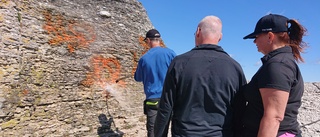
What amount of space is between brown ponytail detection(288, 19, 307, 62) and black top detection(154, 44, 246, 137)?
0.44 meters

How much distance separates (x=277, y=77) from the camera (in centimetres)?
153

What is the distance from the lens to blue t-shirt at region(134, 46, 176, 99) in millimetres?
3482

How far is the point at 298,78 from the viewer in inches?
65.7

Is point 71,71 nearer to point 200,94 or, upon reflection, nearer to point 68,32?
point 68,32

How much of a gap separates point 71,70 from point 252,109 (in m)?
4.64

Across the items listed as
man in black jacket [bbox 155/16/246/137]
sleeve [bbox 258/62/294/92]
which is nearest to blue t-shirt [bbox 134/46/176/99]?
man in black jacket [bbox 155/16/246/137]

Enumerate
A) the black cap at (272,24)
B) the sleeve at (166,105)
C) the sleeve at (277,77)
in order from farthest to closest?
1. the sleeve at (166,105)
2. the black cap at (272,24)
3. the sleeve at (277,77)

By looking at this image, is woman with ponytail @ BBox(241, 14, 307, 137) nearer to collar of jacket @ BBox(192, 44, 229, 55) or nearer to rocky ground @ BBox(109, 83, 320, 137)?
collar of jacket @ BBox(192, 44, 229, 55)

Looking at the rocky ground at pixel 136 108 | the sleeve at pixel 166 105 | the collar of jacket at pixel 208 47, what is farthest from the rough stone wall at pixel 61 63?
the collar of jacket at pixel 208 47

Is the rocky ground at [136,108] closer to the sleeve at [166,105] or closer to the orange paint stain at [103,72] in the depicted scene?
the orange paint stain at [103,72]

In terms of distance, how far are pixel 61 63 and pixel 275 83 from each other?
4.82m

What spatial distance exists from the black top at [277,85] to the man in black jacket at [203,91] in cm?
14

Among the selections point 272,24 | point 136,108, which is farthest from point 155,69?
point 136,108

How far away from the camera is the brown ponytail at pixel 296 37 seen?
5.87ft
